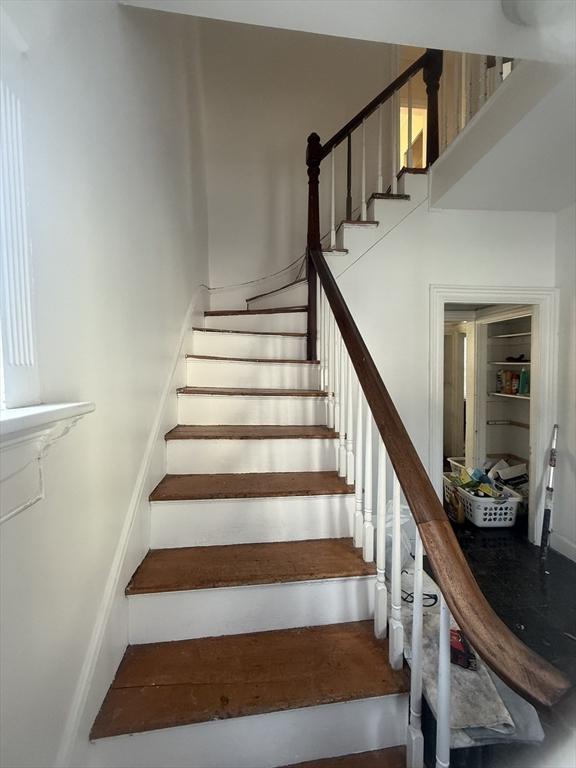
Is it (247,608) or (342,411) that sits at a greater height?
(342,411)

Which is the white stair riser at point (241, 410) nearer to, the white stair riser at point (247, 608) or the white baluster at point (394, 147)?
the white stair riser at point (247, 608)

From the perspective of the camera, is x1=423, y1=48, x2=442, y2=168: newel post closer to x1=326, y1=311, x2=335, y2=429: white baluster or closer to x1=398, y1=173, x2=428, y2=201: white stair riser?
x1=398, y1=173, x2=428, y2=201: white stair riser

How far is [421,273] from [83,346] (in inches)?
85.5

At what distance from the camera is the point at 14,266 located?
64 centimetres

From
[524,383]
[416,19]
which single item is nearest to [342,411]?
[416,19]

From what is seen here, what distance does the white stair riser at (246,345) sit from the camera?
224 centimetres

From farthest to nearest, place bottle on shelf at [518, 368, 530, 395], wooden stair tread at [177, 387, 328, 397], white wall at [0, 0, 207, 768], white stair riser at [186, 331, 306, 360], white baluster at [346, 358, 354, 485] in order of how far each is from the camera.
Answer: bottle on shelf at [518, 368, 530, 395] < white stair riser at [186, 331, 306, 360] < wooden stair tread at [177, 387, 328, 397] < white baluster at [346, 358, 354, 485] < white wall at [0, 0, 207, 768]

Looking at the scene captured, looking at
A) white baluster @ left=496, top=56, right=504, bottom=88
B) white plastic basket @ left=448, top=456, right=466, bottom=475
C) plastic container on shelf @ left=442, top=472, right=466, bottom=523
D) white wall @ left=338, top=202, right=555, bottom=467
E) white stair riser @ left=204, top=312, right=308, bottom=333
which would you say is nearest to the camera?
white baluster @ left=496, top=56, right=504, bottom=88

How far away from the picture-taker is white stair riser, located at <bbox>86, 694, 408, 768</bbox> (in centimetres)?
86

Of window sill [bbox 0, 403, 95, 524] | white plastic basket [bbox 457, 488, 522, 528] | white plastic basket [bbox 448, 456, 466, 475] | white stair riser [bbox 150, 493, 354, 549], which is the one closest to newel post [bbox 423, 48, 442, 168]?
white stair riser [bbox 150, 493, 354, 549]

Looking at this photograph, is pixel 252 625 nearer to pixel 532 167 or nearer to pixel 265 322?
pixel 265 322

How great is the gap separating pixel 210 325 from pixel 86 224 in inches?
70.1

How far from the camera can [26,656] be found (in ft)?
2.08

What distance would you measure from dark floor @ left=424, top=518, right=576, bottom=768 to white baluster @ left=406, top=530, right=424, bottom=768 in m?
0.26
